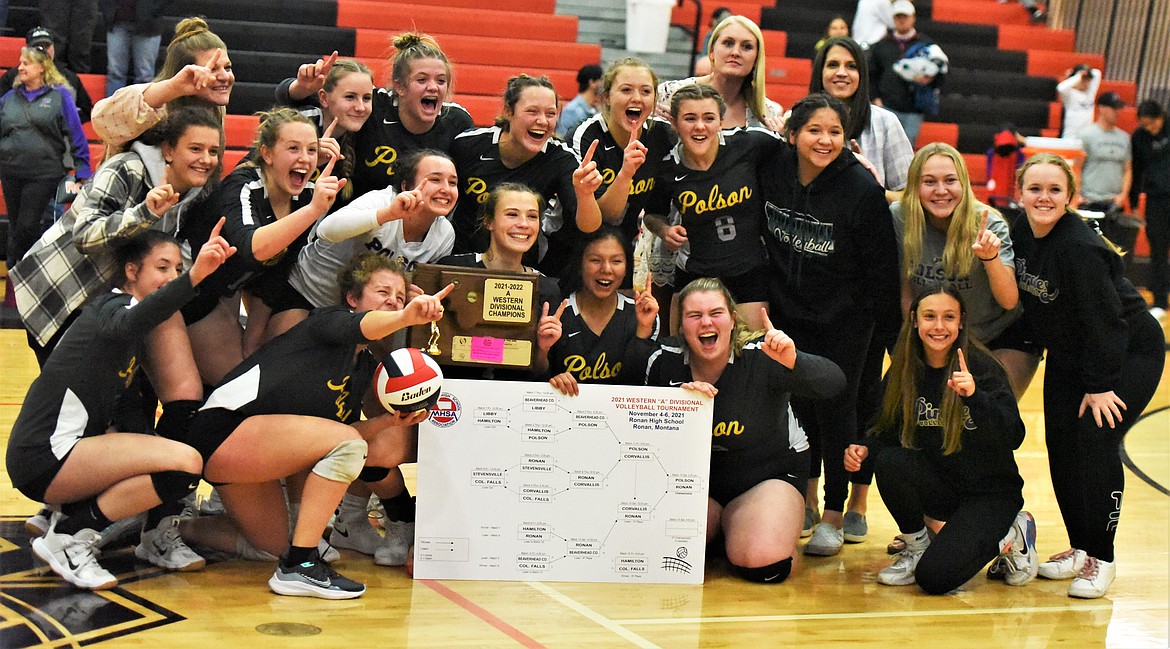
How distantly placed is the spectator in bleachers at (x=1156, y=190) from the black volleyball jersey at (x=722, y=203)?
7.16 m

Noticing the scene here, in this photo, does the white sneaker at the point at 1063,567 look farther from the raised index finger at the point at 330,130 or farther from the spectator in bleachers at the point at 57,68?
the spectator in bleachers at the point at 57,68

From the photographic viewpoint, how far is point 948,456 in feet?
14.4

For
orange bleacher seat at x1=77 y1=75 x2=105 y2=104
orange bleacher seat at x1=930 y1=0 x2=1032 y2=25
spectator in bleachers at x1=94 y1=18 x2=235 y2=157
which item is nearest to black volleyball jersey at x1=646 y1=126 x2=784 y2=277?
spectator in bleachers at x1=94 y1=18 x2=235 y2=157

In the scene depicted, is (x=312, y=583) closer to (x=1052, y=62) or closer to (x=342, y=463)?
(x=342, y=463)

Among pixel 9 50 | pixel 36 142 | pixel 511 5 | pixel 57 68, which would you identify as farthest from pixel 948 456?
pixel 511 5

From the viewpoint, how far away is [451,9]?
38.5 ft

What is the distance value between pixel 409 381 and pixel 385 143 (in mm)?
1128

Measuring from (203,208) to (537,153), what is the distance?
3.72ft

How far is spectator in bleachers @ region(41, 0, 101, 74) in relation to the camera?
9.34m

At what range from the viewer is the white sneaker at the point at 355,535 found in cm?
438

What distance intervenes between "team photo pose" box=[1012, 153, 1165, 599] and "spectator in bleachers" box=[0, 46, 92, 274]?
620 centimetres

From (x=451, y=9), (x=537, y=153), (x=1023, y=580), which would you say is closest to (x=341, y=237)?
(x=537, y=153)

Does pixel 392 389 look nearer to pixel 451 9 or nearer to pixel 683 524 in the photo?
pixel 683 524

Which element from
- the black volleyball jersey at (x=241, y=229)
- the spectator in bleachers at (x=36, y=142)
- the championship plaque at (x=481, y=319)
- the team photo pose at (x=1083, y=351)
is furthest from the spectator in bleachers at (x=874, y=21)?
the black volleyball jersey at (x=241, y=229)
